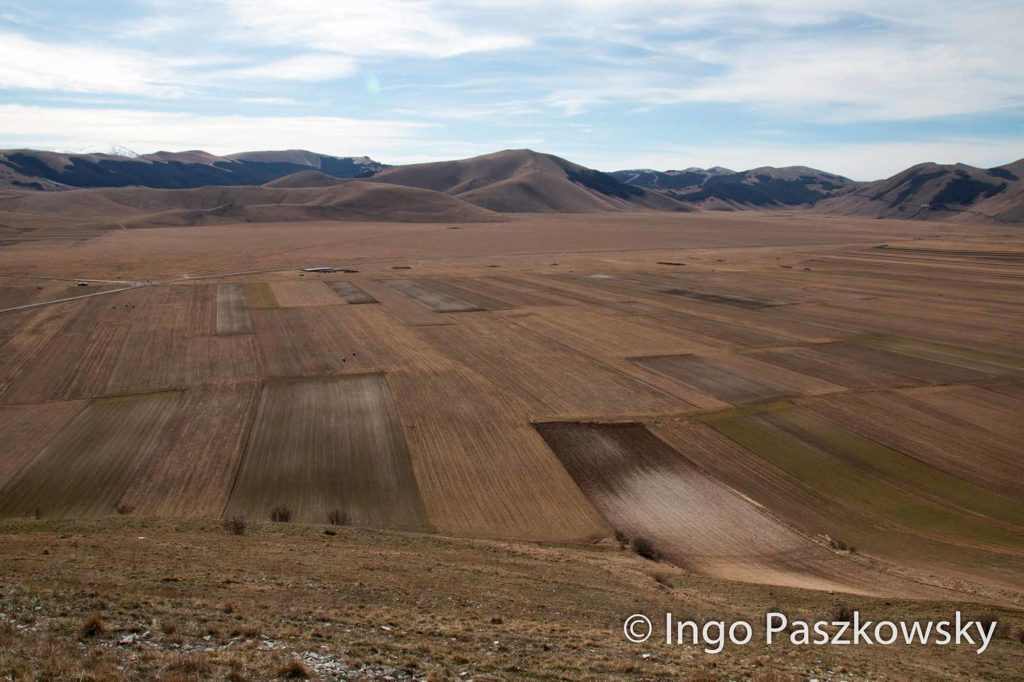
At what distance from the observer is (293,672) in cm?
1273

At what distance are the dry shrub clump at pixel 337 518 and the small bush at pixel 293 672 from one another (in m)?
14.7

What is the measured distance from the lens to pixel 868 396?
44.2 metres

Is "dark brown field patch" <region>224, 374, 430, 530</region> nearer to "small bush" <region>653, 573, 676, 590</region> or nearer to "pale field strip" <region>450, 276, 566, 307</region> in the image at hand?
"small bush" <region>653, 573, 676, 590</region>

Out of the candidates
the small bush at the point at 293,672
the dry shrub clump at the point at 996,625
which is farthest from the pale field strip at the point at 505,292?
the small bush at the point at 293,672

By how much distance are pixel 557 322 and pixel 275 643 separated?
186 feet

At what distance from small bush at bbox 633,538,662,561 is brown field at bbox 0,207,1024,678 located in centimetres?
65

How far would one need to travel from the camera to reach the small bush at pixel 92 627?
13.5m

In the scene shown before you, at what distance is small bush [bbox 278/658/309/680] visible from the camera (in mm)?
12656

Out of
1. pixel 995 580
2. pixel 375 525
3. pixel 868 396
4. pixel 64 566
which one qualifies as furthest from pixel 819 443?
pixel 64 566

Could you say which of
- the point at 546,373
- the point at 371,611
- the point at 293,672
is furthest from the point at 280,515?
the point at 546,373

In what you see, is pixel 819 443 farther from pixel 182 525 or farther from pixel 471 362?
pixel 182 525

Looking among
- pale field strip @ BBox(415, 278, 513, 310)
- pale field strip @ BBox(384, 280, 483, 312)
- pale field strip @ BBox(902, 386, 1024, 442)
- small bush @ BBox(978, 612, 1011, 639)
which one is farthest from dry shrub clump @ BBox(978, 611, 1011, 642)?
pale field strip @ BBox(415, 278, 513, 310)

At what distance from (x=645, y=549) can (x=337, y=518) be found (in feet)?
41.0

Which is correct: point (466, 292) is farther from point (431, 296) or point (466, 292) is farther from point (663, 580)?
point (663, 580)
